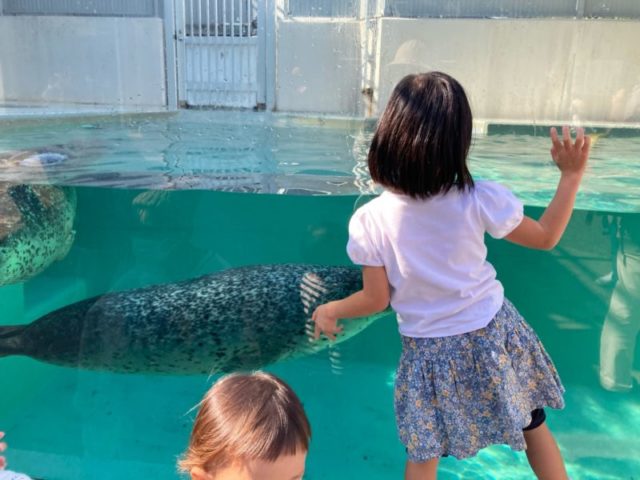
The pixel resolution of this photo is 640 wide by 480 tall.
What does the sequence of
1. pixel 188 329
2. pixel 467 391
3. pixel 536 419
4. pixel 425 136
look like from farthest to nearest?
pixel 188 329 → pixel 536 419 → pixel 467 391 → pixel 425 136

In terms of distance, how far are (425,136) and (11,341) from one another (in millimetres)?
2970

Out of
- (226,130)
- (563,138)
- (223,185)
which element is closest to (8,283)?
(223,185)

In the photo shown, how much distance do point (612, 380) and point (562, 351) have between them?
474mm

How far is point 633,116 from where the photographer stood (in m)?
7.87

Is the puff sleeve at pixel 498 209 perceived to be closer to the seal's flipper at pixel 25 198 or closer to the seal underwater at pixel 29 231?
the seal underwater at pixel 29 231

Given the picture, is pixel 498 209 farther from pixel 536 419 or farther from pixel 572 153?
pixel 536 419

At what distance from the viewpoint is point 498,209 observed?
5.76 feet

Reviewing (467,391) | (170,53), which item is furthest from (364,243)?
(170,53)

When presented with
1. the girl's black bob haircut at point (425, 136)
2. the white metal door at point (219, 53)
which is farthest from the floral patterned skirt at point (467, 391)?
the white metal door at point (219, 53)

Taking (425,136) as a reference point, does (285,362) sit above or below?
below

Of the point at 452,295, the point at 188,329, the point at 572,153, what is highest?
the point at 572,153

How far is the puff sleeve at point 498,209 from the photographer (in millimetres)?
1744

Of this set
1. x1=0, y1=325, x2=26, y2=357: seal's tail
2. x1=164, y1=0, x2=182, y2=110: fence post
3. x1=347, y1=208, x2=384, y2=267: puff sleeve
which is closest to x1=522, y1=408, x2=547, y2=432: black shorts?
x1=347, y1=208, x2=384, y2=267: puff sleeve

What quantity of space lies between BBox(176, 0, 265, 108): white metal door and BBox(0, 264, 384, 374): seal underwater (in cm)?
685
